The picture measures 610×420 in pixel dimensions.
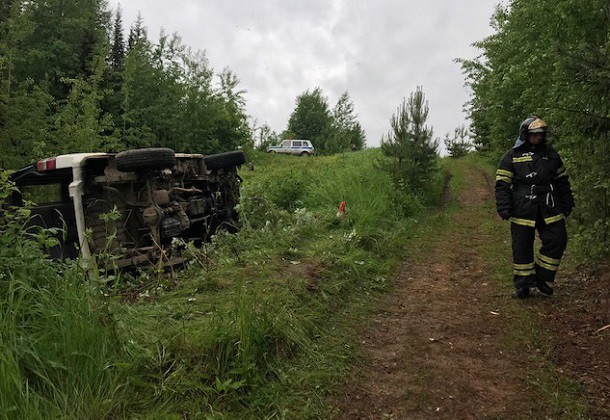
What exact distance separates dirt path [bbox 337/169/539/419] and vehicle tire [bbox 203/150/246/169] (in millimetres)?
3734

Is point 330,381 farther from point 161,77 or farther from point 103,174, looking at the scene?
point 161,77

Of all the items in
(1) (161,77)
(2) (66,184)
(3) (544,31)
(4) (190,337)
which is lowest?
(4) (190,337)

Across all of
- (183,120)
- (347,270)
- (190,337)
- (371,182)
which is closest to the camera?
(190,337)

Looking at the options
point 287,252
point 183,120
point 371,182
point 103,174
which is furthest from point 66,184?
point 183,120

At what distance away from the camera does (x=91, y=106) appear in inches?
505

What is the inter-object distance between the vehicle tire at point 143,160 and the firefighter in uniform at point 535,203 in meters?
3.85

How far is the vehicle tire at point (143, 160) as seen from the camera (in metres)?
4.97

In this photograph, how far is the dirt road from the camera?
101 inches

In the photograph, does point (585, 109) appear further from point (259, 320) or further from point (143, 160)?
point (143, 160)

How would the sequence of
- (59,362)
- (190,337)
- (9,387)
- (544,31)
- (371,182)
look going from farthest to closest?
(371,182)
(544,31)
(190,337)
(59,362)
(9,387)

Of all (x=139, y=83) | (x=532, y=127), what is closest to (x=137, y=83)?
(x=139, y=83)

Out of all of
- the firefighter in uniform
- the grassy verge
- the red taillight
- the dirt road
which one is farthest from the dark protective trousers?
the red taillight

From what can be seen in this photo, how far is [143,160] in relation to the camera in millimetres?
5047

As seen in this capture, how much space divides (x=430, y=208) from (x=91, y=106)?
415 inches
